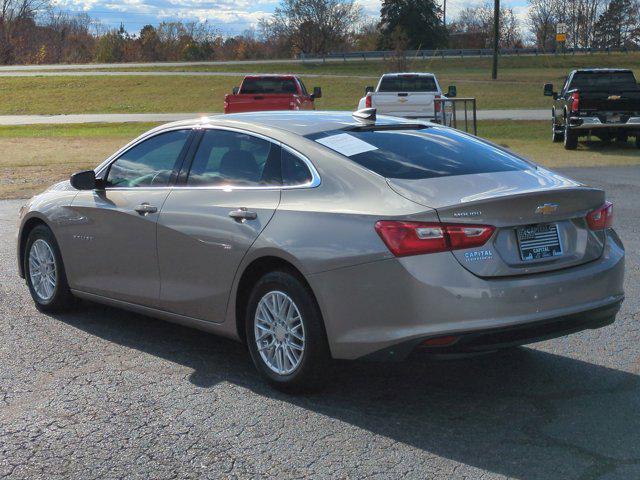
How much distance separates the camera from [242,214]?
532cm

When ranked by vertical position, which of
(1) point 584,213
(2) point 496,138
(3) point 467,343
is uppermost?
(1) point 584,213

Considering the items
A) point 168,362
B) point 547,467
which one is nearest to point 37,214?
point 168,362

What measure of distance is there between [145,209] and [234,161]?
0.75 metres

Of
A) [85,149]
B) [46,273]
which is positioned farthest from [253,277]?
[85,149]

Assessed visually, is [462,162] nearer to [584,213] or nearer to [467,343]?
[584,213]

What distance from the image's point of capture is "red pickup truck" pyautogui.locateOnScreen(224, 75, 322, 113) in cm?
2150

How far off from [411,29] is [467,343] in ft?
275

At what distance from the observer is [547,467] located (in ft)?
13.4

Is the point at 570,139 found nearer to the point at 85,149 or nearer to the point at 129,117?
the point at 85,149

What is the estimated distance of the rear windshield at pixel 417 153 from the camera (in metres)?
5.11

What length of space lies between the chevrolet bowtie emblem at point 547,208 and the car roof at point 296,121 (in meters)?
1.44

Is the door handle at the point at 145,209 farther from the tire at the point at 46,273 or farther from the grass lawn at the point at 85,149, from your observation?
the grass lawn at the point at 85,149

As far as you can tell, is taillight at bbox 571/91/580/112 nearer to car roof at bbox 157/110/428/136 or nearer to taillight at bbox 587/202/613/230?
car roof at bbox 157/110/428/136

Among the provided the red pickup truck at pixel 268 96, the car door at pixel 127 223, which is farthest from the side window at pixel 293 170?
the red pickup truck at pixel 268 96
